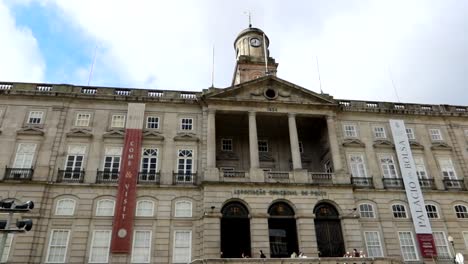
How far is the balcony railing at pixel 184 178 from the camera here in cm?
2866

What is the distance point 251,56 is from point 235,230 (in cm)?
2251

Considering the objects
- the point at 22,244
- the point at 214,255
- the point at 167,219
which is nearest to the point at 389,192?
the point at 214,255

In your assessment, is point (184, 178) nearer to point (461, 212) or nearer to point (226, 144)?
point (226, 144)

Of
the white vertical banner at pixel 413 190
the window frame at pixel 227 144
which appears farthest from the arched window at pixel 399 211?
the window frame at pixel 227 144

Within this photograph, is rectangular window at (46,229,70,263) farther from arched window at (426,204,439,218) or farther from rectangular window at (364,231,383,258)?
arched window at (426,204,439,218)

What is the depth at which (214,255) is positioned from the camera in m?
25.0

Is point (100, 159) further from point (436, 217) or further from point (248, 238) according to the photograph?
point (436, 217)

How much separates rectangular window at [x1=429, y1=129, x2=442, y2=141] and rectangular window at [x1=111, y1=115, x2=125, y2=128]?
28305mm

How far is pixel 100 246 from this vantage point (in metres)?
25.7

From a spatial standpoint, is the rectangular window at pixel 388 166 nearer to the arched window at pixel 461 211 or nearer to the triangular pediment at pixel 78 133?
the arched window at pixel 461 211

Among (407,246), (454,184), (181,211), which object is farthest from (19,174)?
(454,184)

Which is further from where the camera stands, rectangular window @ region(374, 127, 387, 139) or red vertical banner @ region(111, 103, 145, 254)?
rectangular window @ region(374, 127, 387, 139)

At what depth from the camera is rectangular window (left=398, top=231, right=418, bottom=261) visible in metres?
28.1

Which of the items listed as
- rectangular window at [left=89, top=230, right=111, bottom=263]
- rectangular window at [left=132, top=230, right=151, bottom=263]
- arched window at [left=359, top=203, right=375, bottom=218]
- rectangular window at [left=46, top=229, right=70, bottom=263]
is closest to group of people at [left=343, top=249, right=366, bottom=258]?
arched window at [left=359, top=203, right=375, bottom=218]
